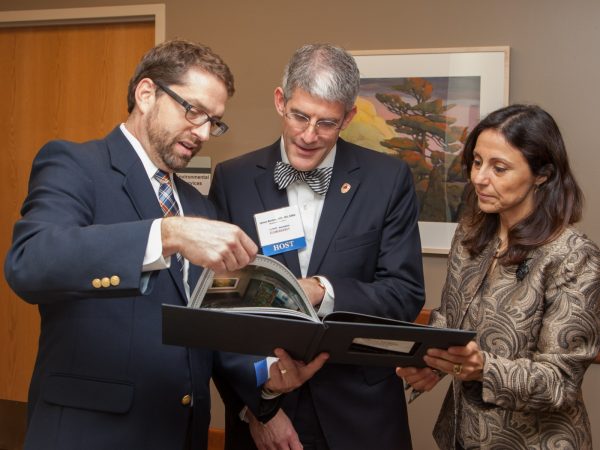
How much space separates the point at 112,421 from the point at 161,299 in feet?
0.95

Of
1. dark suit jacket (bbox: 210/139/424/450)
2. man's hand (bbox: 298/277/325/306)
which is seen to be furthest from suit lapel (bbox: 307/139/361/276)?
man's hand (bbox: 298/277/325/306)

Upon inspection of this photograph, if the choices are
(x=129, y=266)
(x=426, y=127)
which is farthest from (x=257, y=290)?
(x=426, y=127)

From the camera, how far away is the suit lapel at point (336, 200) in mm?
1972

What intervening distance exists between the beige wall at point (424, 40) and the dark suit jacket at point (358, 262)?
1629 millimetres

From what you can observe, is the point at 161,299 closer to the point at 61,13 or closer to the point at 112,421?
the point at 112,421

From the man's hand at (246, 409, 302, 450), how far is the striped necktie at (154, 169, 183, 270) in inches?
21.0

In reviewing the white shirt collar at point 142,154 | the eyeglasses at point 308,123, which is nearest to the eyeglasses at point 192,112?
the white shirt collar at point 142,154

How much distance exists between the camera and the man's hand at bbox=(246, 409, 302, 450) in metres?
1.86

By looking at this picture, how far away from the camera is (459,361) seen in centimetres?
161

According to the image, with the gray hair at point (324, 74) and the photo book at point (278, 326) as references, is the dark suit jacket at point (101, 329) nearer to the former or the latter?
the photo book at point (278, 326)

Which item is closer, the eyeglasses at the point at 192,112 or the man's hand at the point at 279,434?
the eyeglasses at the point at 192,112

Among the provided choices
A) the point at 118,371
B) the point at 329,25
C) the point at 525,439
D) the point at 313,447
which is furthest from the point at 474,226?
the point at 329,25

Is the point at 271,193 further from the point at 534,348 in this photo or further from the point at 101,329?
the point at 534,348

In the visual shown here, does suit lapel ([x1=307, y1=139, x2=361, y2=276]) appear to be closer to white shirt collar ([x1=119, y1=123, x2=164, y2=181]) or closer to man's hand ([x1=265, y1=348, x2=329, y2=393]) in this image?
man's hand ([x1=265, y1=348, x2=329, y2=393])
